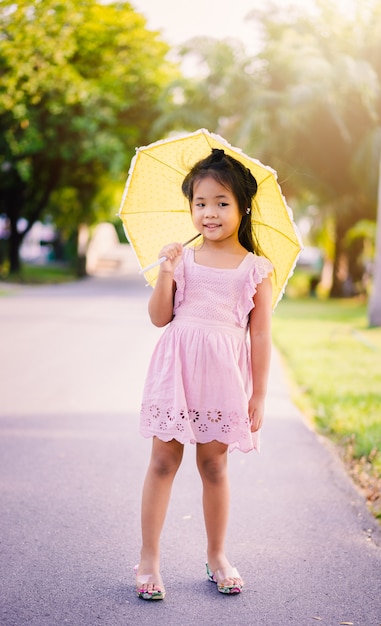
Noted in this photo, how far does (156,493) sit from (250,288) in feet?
3.06

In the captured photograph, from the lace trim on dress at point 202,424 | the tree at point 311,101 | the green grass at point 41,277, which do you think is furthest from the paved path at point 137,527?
the green grass at point 41,277

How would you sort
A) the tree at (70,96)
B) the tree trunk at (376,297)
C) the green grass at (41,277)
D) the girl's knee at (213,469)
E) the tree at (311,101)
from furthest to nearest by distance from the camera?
the green grass at (41,277) → the tree at (70,96) → the tree at (311,101) → the tree trunk at (376,297) → the girl's knee at (213,469)

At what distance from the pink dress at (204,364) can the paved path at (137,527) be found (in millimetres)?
637

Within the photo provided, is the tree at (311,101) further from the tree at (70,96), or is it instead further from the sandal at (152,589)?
the sandal at (152,589)

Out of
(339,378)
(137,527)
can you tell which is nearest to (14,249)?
(339,378)

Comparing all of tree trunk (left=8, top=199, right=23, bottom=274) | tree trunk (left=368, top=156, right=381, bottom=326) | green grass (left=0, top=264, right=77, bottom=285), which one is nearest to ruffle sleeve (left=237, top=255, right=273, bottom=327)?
tree trunk (left=368, top=156, right=381, bottom=326)

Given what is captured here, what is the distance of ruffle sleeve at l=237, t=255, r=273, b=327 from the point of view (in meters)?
3.34

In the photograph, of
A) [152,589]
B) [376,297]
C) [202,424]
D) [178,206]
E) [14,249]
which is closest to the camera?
[152,589]

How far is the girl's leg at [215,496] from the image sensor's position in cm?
334

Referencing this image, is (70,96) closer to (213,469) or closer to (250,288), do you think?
(250,288)

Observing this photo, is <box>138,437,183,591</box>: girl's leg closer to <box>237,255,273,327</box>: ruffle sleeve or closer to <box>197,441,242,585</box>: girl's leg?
<box>197,441,242,585</box>: girl's leg

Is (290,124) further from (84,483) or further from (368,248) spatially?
(84,483)

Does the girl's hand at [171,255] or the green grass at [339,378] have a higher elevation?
the girl's hand at [171,255]

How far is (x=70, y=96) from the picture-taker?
26.4 m
